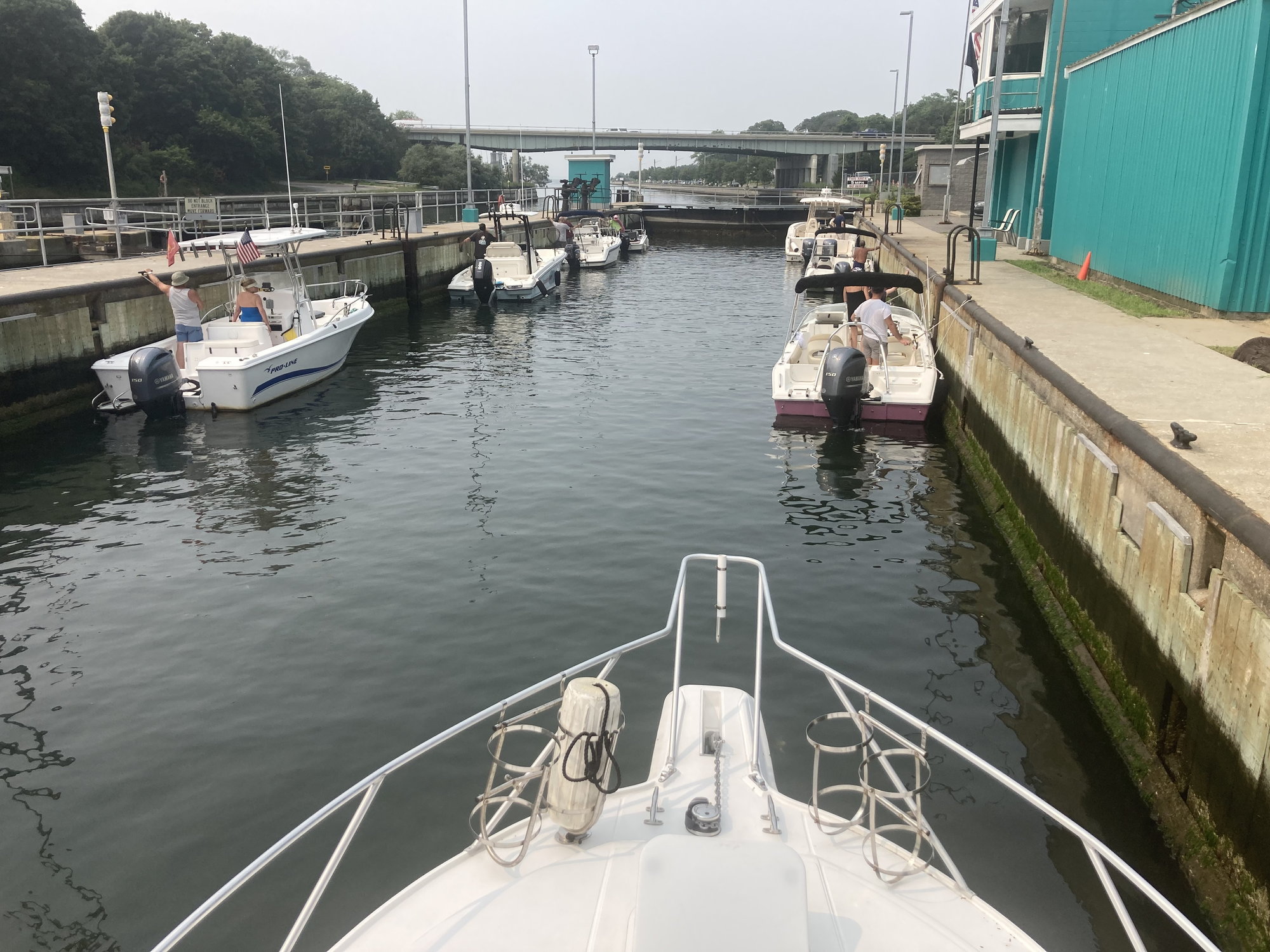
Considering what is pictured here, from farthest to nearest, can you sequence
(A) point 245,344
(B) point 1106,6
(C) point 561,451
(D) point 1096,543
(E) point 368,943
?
(B) point 1106,6
(A) point 245,344
(C) point 561,451
(D) point 1096,543
(E) point 368,943

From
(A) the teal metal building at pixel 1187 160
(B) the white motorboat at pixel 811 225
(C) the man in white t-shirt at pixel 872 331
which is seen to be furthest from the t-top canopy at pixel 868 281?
(B) the white motorboat at pixel 811 225

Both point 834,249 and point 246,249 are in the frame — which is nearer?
point 246,249

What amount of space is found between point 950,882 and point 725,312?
82.7ft

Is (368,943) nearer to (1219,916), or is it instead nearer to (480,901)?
(480,901)

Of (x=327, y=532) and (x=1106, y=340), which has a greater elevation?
(x=1106, y=340)

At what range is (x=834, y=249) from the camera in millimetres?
37844

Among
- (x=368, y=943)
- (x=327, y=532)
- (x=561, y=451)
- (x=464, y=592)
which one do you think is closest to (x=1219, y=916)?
(x=368, y=943)

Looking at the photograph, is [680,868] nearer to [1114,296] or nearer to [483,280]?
[1114,296]

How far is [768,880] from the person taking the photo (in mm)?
3400

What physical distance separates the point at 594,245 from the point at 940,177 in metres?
20.7

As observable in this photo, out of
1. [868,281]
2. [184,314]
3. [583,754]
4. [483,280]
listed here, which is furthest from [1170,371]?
[483,280]

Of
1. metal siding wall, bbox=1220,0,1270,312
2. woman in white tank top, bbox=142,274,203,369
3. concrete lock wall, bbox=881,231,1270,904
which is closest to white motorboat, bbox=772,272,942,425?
concrete lock wall, bbox=881,231,1270,904

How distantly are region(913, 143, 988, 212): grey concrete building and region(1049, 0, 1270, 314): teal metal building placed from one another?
28335mm

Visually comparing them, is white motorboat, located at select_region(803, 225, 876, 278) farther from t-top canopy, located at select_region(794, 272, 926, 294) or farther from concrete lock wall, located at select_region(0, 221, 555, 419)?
concrete lock wall, located at select_region(0, 221, 555, 419)
